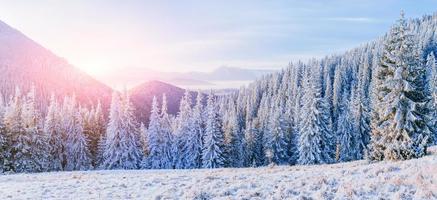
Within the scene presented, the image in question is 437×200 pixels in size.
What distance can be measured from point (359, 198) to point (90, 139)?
4909 centimetres

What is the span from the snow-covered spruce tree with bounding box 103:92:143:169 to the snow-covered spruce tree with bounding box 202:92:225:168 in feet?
29.3

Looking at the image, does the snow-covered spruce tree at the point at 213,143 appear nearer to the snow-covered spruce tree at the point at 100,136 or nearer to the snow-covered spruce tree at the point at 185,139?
the snow-covered spruce tree at the point at 185,139

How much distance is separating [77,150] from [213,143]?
18111mm

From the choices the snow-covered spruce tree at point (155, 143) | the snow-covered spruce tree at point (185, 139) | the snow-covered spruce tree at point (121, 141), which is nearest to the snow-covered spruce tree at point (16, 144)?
the snow-covered spruce tree at point (121, 141)

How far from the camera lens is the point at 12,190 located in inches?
752

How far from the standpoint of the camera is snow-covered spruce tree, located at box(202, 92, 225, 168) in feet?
167

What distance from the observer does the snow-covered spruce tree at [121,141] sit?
5062cm

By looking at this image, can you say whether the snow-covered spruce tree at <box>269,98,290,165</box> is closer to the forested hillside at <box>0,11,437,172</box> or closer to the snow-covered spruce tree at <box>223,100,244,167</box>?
the forested hillside at <box>0,11,437,172</box>

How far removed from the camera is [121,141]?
50.8m

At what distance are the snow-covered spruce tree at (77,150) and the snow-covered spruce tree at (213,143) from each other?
51.9 feet

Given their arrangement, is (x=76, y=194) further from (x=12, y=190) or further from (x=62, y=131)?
(x=62, y=131)

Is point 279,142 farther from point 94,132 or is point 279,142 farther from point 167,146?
point 94,132

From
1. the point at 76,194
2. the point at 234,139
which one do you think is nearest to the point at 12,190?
the point at 76,194

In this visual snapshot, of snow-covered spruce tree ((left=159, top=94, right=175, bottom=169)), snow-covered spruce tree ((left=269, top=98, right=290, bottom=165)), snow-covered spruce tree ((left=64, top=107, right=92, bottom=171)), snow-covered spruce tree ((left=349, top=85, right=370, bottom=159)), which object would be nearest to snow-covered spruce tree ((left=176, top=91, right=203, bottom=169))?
snow-covered spruce tree ((left=159, top=94, right=175, bottom=169))
